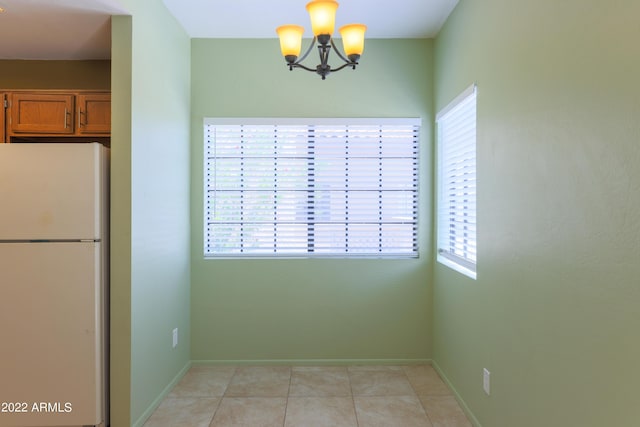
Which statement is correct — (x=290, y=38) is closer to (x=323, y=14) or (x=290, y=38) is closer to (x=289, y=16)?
(x=323, y=14)

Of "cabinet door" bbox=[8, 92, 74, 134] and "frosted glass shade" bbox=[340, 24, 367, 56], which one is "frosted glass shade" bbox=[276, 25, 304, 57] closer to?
"frosted glass shade" bbox=[340, 24, 367, 56]

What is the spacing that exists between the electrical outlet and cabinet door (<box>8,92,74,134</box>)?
Result: 3111 mm

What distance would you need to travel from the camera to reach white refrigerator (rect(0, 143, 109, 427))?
7.68 feet

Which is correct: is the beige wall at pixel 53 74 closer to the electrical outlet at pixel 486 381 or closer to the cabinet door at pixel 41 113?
the cabinet door at pixel 41 113

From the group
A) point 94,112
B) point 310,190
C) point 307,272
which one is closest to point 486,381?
point 307,272

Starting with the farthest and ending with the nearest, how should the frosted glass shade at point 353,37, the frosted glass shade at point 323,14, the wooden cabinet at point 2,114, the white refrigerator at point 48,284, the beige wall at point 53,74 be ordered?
the beige wall at point 53,74 → the wooden cabinet at point 2,114 → the white refrigerator at point 48,284 → the frosted glass shade at point 353,37 → the frosted glass shade at point 323,14

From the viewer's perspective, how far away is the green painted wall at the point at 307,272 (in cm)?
358

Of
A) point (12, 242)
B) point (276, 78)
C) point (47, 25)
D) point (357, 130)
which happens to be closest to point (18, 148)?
point (12, 242)

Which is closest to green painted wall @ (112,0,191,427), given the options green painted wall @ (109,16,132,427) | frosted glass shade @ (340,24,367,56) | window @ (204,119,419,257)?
green painted wall @ (109,16,132,427)

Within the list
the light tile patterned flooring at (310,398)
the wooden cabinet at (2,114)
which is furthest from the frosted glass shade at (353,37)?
the wooden cabinet at (2,114)

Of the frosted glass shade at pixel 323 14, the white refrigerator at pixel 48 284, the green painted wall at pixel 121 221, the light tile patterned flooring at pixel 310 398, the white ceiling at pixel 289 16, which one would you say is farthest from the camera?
the white ceiling at pixel 289 16

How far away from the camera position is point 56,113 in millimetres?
2836

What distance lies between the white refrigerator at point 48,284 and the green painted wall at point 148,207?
0.15 meters

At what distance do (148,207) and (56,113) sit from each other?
37.1 inches
